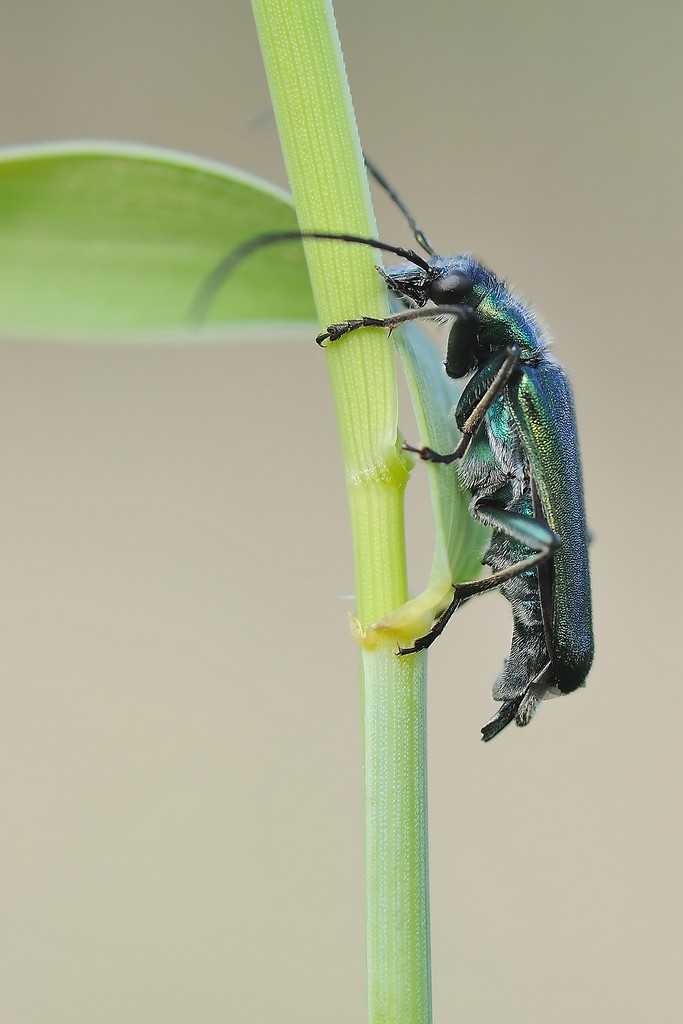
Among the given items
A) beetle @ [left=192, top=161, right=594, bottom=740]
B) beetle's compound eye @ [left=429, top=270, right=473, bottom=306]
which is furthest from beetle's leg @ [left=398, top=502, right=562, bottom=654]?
beetle's compound eye @ [left=429, top=270, right=473, bottom=306]

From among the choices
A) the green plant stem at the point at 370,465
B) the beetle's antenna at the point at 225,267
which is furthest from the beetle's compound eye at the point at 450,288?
the green plant stem at the point at 370,465

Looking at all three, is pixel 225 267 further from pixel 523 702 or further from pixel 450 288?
pixel 523 702

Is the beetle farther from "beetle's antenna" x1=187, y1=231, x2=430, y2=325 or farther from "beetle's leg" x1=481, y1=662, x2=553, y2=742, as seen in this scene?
"beetle's antenna" x1=187, y1=231, x2=430, y2=325

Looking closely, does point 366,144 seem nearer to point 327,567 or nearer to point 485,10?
point 485,10

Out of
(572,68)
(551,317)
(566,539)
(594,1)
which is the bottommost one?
(566,539)

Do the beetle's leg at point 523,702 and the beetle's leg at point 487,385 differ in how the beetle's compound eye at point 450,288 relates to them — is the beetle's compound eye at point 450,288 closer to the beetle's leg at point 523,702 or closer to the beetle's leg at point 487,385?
the beetle's leg at point 487,385

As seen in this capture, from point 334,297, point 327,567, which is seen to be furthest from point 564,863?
point 334,297

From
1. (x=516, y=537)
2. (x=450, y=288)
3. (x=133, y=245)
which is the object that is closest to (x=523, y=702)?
(x=516, y=537)
